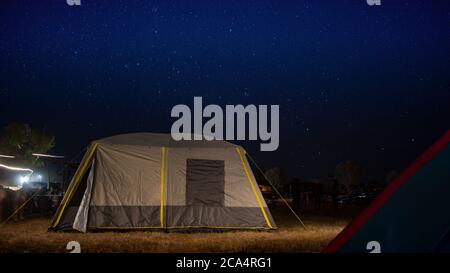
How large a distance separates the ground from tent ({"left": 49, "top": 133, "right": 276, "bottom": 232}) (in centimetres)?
40

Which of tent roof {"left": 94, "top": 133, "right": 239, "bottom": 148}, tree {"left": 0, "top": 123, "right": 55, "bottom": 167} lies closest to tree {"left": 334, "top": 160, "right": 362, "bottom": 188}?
tree {"left": 0, "top": 123, "right": 55, "bottom": 167}

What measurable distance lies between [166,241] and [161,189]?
6.47 feet

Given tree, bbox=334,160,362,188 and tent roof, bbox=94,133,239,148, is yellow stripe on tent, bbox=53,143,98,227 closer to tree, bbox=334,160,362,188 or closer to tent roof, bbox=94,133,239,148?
tent roof, bbox=94,133,239,148

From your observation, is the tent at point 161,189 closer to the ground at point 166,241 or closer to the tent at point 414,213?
the ground at point 166,241

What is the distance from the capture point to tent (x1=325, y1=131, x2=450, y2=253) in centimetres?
298

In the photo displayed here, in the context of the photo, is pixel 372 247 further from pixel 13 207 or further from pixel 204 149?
pixel 13 207

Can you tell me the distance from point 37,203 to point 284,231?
10755 mm

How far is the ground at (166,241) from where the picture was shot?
25.2 feet

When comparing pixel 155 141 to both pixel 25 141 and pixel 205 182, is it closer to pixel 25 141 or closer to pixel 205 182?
pixel 205 182

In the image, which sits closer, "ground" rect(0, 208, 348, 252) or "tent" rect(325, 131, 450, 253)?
"tent" rect(325, 131, 450, 253)

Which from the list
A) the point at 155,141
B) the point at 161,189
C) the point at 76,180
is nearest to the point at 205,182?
the point at 161,189

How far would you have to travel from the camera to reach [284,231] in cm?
1069

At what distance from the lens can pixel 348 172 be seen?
9438 cm

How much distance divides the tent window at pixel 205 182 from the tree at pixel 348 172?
3367 inches
